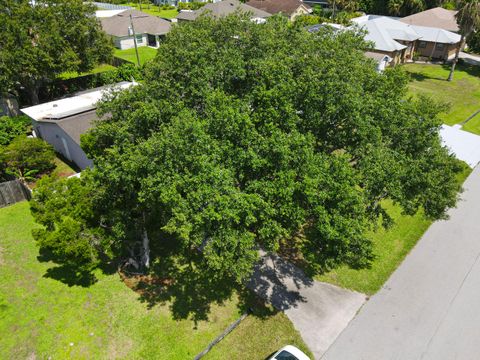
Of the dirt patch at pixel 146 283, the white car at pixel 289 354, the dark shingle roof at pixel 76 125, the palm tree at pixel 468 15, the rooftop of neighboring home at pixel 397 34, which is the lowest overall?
the dirt patch at pixel 146 283

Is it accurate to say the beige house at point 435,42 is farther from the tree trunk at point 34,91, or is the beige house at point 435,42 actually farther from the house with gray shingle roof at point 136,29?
the tree trunk at point 34,91

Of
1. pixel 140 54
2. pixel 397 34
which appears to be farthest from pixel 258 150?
pixel 397 34

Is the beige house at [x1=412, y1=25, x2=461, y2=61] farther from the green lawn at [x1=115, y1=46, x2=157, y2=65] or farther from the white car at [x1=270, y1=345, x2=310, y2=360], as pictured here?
the white car at [x1=270, y1=345, x2=310, y2=360]

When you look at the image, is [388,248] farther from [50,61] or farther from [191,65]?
[50,61]

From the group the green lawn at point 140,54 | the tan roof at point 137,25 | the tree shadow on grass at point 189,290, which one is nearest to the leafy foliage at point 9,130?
the tree shadow on grass at point 189,290

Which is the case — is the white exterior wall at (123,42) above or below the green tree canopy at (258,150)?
below

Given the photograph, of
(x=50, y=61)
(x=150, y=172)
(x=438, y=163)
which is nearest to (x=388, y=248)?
(x=438, y=163)

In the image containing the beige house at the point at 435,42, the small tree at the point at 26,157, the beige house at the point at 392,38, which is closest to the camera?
the small tree at the point at 26,157
